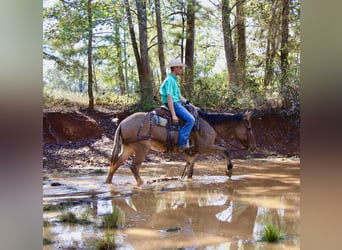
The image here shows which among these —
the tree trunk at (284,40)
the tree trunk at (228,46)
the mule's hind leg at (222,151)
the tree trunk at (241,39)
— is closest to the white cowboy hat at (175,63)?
the tree trunk at (228,46)

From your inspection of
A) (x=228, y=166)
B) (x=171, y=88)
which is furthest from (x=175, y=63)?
(x=228, y=166)

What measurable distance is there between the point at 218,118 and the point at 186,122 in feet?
1.12

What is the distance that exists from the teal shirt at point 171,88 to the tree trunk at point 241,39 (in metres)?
0.83

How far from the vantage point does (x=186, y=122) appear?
3.49 metres

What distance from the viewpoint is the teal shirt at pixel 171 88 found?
344 centimetres

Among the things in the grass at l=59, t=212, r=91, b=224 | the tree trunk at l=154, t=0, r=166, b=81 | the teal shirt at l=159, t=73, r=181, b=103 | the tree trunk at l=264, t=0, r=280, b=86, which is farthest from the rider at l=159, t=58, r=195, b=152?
the grass at l=59, t=212, r=91, b=224

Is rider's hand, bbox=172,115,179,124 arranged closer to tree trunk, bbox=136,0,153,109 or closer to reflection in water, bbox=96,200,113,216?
tree trunk, bbox=136,0,153,109

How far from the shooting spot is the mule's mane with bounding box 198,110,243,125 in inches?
141

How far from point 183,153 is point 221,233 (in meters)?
1.04

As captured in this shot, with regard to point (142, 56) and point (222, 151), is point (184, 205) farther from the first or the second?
point (142, 56)

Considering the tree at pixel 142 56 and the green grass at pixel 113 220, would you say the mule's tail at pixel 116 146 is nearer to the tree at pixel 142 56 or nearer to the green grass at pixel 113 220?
the tree at pixel 142 56
